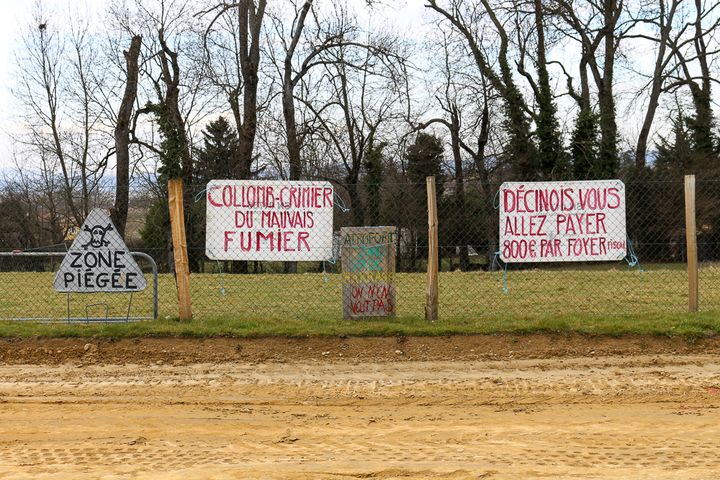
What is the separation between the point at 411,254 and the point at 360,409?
19.2 ft

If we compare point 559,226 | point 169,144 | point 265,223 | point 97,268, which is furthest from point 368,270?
point 169,144

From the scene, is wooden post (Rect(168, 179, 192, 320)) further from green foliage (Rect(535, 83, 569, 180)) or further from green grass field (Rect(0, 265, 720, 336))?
green foliage (Rect(535, 83, 569, 180))

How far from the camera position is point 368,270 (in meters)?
9.38

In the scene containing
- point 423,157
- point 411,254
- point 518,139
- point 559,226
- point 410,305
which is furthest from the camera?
point 423,157

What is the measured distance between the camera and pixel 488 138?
40.8 metres

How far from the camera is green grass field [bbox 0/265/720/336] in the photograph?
8883mm

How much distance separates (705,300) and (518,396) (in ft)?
22.5

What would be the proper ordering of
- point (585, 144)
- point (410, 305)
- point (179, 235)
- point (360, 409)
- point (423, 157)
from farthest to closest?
1. point (423, 157)
2. point (585, 144)
3. point (410, 305)
4. point (179, 235)
5. point (360, 409)

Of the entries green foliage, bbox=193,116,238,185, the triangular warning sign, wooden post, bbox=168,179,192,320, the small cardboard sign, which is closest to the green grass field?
the small cardboard sign

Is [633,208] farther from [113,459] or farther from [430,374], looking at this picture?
[113,459]

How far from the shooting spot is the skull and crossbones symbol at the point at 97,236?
30.4ft

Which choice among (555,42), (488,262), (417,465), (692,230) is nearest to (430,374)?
(417,465)

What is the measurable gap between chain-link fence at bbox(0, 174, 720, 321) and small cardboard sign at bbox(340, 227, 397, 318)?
0.01 meters

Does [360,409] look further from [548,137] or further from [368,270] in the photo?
[548,137]
